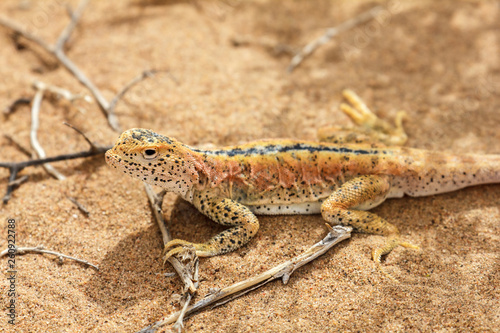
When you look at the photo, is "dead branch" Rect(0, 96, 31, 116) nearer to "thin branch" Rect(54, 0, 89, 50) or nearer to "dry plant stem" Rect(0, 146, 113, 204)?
"thin branch" Rect(54, 0, 89, 50)

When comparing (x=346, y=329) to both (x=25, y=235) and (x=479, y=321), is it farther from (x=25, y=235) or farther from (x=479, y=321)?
(x=25, y=235)

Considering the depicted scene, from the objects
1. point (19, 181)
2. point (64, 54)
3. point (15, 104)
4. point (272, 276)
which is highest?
point (64, 54)

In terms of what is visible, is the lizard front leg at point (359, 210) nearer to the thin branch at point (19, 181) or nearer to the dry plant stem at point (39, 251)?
the dry plant stem at point (39, 251)

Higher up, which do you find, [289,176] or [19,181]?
[289,176]

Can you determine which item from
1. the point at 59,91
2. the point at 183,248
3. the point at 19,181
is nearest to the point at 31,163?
the point at 19,181

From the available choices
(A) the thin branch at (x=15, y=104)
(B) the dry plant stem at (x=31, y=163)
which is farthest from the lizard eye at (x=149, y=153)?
(A) the thin branch at (x=15, y=104)

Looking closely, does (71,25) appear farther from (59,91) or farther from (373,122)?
(373,122)
